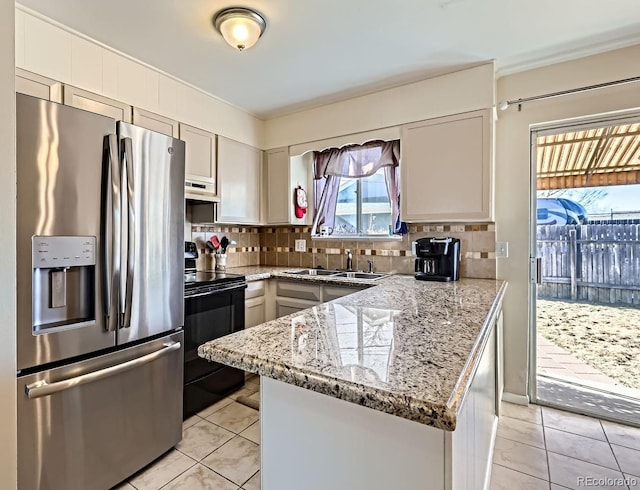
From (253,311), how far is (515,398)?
2158 millimetres

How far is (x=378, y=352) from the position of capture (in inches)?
35.4

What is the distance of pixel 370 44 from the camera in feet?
6.86

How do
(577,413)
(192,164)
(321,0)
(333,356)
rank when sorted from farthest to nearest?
(192,164) → (577,413) → (321,0) → (333,356)

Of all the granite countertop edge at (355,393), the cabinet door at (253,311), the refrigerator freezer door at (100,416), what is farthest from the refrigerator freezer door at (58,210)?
the cabinet door at (253,311)

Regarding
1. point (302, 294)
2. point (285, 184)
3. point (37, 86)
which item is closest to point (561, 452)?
point (302, 294)

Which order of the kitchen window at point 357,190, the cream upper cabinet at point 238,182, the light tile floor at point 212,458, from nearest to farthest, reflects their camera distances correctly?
the light tile floor at point 212,458 → the cream upper cabinet at point 238,182 → the kitchen window at point 357,190

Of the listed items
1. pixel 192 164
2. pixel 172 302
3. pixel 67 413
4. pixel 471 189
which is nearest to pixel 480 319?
pixel 471 189

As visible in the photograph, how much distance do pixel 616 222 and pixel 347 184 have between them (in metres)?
2.15

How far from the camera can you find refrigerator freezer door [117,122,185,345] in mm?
1579

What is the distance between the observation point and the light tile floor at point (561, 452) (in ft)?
5.53

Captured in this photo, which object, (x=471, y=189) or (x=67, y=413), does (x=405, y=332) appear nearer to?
(x=67, y=413)

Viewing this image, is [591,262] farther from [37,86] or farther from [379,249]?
[37,86]

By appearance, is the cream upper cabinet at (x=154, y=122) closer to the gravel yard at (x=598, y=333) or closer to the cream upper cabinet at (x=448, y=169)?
the cream upper cabinet at (x=448, y=169)

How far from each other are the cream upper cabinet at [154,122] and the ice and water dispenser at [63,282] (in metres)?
1.20
